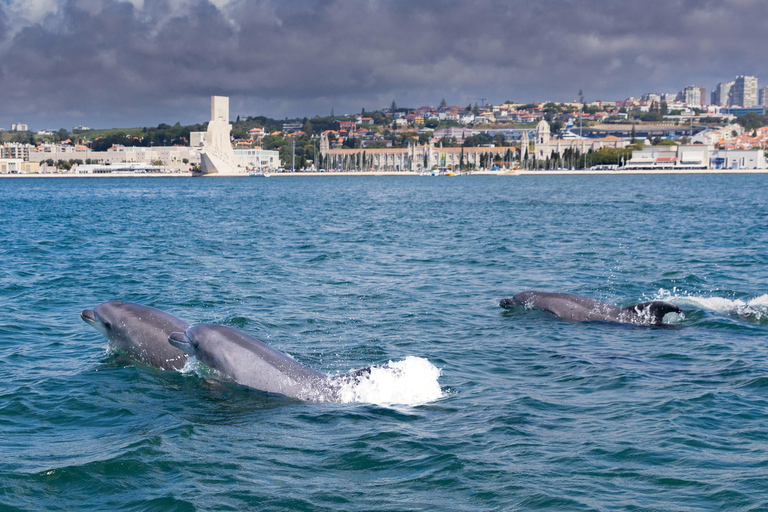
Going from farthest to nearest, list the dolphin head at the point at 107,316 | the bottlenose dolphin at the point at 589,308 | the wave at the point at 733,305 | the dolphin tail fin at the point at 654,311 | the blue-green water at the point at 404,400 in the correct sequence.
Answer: the wave at the point at 733,305 → the bottlenose dolphin at the point at 589,308 → the dolphin tail fin at the point at 654,311 → the dolphin head at the point at 107,316 → the blue-green water at the point at 404,400

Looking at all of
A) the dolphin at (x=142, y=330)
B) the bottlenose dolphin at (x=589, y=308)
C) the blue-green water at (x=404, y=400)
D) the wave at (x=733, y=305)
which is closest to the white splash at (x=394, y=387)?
the blue-green water at (x=404, y=400)

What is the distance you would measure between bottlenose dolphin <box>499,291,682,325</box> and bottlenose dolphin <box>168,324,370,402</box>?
641 centimetres

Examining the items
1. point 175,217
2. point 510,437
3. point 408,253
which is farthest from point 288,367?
point 175,217

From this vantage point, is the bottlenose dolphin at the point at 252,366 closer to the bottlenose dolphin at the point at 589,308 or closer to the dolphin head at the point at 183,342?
the dolphin head at the point at 183,342

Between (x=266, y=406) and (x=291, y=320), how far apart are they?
556 centimetres

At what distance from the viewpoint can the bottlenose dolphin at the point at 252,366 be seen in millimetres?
9164

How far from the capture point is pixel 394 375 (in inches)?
386

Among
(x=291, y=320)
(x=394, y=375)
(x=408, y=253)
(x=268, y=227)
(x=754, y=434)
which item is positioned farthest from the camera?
(x=268, y=227)

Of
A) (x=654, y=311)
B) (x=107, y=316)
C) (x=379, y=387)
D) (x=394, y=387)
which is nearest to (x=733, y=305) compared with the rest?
(x=654, y=311)

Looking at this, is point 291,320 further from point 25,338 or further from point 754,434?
point 754,434

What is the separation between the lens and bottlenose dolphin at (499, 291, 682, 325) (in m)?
13.5

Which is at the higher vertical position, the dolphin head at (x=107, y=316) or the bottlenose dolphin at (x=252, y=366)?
the dolphin head at (x=107, y=316)

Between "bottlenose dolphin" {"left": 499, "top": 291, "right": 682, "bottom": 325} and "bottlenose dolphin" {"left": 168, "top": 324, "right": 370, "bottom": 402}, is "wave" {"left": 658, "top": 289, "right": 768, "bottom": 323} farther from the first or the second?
"bottlenose dolphin" {"left": 168, "top": 324, "right": 370, "bottom": 402}

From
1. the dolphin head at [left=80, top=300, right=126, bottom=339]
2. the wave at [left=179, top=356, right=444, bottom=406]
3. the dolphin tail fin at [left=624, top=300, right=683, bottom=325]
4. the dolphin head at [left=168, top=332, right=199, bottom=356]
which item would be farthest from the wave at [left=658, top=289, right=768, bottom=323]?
the dolphin head at [left=80, top=300, right=126, bottom=339]
